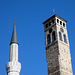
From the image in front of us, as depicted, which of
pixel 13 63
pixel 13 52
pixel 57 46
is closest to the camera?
pixel 13 63

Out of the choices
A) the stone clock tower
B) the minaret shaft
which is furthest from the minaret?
the stone clock tower

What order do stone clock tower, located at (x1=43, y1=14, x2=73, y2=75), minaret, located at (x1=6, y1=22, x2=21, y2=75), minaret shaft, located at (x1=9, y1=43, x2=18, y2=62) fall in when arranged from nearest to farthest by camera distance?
minaret, located at (x1=6, y1=22, x2=21, y2=75), minaret shaft, located at (x1=9, y1=43, x2=18, y2=62), stone clock tower, located at (x1=43, y1=14, x2=73, y2=75)

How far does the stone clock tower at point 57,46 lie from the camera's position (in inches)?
1143

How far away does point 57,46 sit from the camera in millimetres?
30422

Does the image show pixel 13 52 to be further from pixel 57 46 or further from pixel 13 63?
pixel 57 46

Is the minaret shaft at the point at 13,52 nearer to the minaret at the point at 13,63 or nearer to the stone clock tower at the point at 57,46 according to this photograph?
the minaret at the point at 13,63

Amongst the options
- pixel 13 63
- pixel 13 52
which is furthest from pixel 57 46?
pixel 13 63

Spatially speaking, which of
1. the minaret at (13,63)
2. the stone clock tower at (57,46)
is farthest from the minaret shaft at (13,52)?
the stone clock tower at (57,46)

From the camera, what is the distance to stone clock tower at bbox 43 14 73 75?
2903cm

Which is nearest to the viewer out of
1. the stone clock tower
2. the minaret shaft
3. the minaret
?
the minaret

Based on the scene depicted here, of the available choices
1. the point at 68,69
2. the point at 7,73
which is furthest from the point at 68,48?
the point at 7,73

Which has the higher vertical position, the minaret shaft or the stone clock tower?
the stone clock tower

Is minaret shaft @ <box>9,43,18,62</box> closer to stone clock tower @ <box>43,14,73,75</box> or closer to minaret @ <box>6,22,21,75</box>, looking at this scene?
minaret @ <box>6,22,21,75</box>

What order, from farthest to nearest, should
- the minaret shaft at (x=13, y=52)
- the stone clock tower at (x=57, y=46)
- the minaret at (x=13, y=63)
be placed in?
the stone clock tower at (x=57, y=46)
the minaret shaft at (x=13, y=52)
the minaret at (x=13, y=63)
